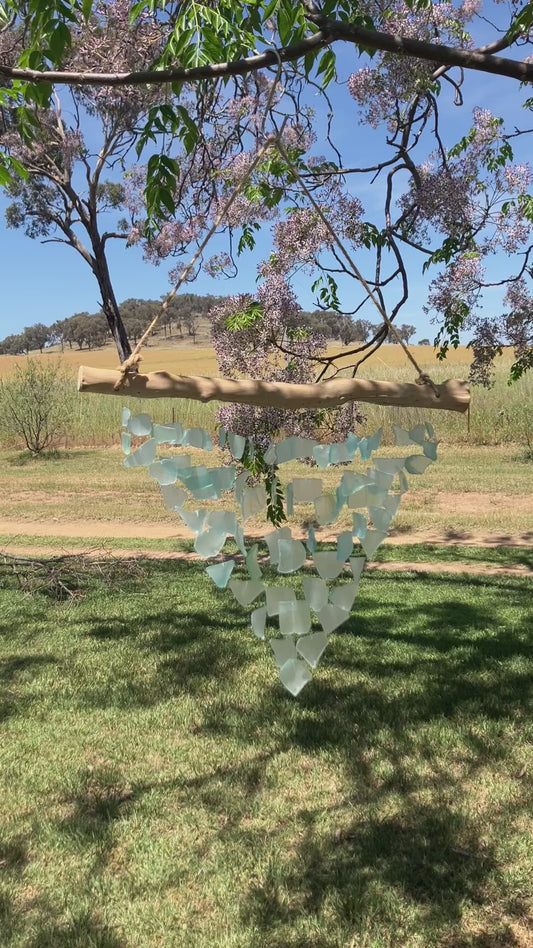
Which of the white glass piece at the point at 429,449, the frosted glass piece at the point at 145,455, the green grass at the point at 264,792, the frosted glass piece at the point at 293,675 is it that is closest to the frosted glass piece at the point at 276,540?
the frosted glass piece at the point at 293,675

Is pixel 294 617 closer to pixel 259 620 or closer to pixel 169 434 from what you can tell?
pixel 259 620

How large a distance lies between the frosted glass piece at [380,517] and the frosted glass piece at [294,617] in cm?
25

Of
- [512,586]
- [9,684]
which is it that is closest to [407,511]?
[512,586]

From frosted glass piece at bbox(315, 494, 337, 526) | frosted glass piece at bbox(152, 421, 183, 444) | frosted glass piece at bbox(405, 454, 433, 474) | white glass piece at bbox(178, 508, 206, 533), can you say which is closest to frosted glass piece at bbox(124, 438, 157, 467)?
frosted glass piece at bbox(152, 421, 183, 444)

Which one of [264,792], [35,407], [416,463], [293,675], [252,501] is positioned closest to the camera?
[293,675]

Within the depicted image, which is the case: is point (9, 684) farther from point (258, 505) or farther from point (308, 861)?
point (258, 505)

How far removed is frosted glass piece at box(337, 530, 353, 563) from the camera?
1.52 meters

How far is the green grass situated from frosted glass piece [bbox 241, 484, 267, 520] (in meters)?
1.58

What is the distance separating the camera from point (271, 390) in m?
A: 1.56

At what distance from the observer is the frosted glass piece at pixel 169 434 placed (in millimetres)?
1551

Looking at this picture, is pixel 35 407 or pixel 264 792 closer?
pixel 264 792

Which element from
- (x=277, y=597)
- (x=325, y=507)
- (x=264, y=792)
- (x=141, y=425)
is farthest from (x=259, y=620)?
(x=264, y=792)

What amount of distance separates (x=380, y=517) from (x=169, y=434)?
52cm

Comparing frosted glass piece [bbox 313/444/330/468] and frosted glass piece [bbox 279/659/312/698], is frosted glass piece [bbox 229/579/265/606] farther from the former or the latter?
frosted glass piece [bbox 313/444/330/468]
